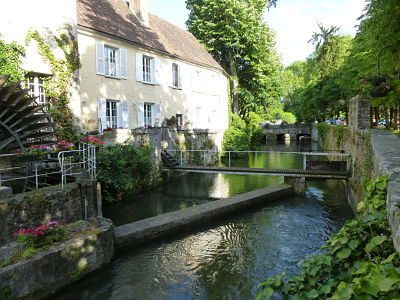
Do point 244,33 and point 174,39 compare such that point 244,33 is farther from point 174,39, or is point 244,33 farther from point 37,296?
point 37,296

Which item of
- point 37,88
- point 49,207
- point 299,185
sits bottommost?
point 299,185

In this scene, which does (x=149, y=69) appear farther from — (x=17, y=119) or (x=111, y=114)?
(x=17, y=119)

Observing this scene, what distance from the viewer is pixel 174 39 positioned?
22.4m

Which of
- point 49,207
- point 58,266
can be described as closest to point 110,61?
point 49,207

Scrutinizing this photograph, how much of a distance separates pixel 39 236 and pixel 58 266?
25.9 inches

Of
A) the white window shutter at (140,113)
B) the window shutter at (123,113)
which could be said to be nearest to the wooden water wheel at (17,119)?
the window shutter at (123,113)

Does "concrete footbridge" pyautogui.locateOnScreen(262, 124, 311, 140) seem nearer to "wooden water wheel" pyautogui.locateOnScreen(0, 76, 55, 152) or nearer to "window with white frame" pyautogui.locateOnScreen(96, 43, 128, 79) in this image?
"window with white frame" pyautogui.locateOnScreen(96, 43, 128, 79)

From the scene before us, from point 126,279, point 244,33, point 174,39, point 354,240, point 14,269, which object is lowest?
point 126,279

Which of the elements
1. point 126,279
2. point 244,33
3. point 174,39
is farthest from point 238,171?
point 244,33

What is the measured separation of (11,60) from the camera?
11.0 meters

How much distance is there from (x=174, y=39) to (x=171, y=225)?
684 inches

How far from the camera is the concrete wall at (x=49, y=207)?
243 inches

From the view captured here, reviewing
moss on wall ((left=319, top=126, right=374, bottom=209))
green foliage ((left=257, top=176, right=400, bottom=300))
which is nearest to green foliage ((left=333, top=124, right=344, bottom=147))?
moss on wall ((left=319, top=126, right=374, bottom=209))

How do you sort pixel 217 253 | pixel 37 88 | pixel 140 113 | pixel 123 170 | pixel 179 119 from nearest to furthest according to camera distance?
pixel 217 253 → pixel 123 170 → pixel 37 88 → pixel 140 113 → pixel 179 119
